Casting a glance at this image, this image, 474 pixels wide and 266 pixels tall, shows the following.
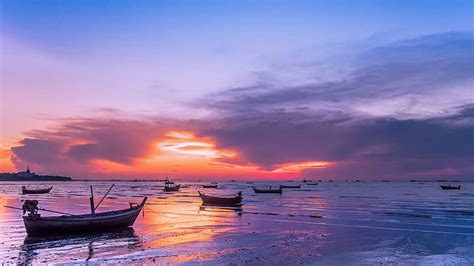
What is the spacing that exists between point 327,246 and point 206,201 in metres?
37.6

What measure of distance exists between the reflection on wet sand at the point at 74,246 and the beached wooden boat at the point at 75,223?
31.6 inches

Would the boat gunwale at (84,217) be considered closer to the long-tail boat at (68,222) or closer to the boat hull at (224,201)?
the long-tail boat at (68,222)

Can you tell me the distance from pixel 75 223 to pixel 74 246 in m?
4.79

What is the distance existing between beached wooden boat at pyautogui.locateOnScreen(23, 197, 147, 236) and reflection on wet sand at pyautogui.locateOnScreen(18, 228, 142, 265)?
0.80 m

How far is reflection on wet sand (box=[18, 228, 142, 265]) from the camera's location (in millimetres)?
19984

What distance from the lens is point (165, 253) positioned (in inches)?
835

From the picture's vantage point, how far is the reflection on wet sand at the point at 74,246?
19984mm

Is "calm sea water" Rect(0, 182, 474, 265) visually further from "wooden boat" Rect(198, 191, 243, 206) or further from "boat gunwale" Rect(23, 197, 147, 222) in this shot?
"wooden boat" Rect(198, 191, 243, 206)

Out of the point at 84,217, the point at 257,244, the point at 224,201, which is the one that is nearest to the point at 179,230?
the point at 84,217

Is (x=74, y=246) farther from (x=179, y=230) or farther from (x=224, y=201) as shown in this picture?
(x=224, y=201)

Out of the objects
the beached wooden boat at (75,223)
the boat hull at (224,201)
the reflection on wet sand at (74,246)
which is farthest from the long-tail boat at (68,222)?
the boat hull at (224,201)

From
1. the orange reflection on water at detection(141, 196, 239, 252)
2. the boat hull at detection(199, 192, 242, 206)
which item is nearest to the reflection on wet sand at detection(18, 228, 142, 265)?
the orange reflection on water at detection(141, 196, 239, 252)

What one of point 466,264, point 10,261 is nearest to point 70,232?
point 10,261

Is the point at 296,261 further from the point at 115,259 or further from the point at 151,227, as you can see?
the point at 151,227
